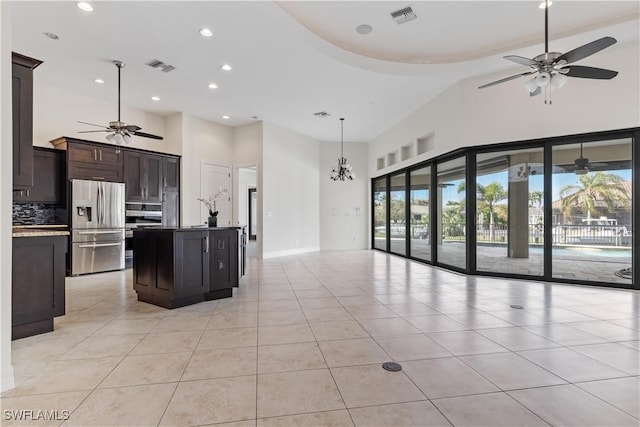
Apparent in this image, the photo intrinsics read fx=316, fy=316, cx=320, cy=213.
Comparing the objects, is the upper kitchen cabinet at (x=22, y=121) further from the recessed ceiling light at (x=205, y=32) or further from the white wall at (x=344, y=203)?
the white wall at (x=344, y=203)

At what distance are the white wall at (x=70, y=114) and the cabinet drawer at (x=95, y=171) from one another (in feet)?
2.15

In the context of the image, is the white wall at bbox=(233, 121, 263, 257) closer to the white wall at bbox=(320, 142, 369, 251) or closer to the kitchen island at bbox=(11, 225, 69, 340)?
the white wall at bbox=(320, 142, 369, 251)

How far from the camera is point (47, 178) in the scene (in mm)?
5973

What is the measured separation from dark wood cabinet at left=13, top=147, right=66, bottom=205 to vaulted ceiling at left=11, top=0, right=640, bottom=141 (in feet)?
2.96

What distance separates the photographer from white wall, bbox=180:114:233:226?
7.89 meters

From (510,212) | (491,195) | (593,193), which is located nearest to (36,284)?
(491,195)

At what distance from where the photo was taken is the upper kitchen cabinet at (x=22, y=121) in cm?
281

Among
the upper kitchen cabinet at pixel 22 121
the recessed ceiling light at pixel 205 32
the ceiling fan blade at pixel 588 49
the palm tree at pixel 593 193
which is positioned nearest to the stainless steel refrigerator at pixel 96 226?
the upper kitchen cabinet at pixel 22 121

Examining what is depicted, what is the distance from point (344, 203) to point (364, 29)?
660 cm

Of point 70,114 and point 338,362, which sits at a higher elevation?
point 70,114

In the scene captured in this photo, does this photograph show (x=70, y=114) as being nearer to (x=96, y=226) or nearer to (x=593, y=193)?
(x=96, y=226)

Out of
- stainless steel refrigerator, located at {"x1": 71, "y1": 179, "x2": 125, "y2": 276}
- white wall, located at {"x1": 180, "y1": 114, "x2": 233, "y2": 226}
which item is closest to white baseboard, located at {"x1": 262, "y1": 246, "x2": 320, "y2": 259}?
white wall, located at {"x1": 180, "y1": 114, "x2": 233, "y2": 226}

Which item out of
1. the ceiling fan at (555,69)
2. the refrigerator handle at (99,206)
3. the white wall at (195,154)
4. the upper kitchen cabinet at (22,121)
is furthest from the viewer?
the white wall at (195,154)

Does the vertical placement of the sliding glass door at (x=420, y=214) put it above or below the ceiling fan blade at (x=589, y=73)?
below
